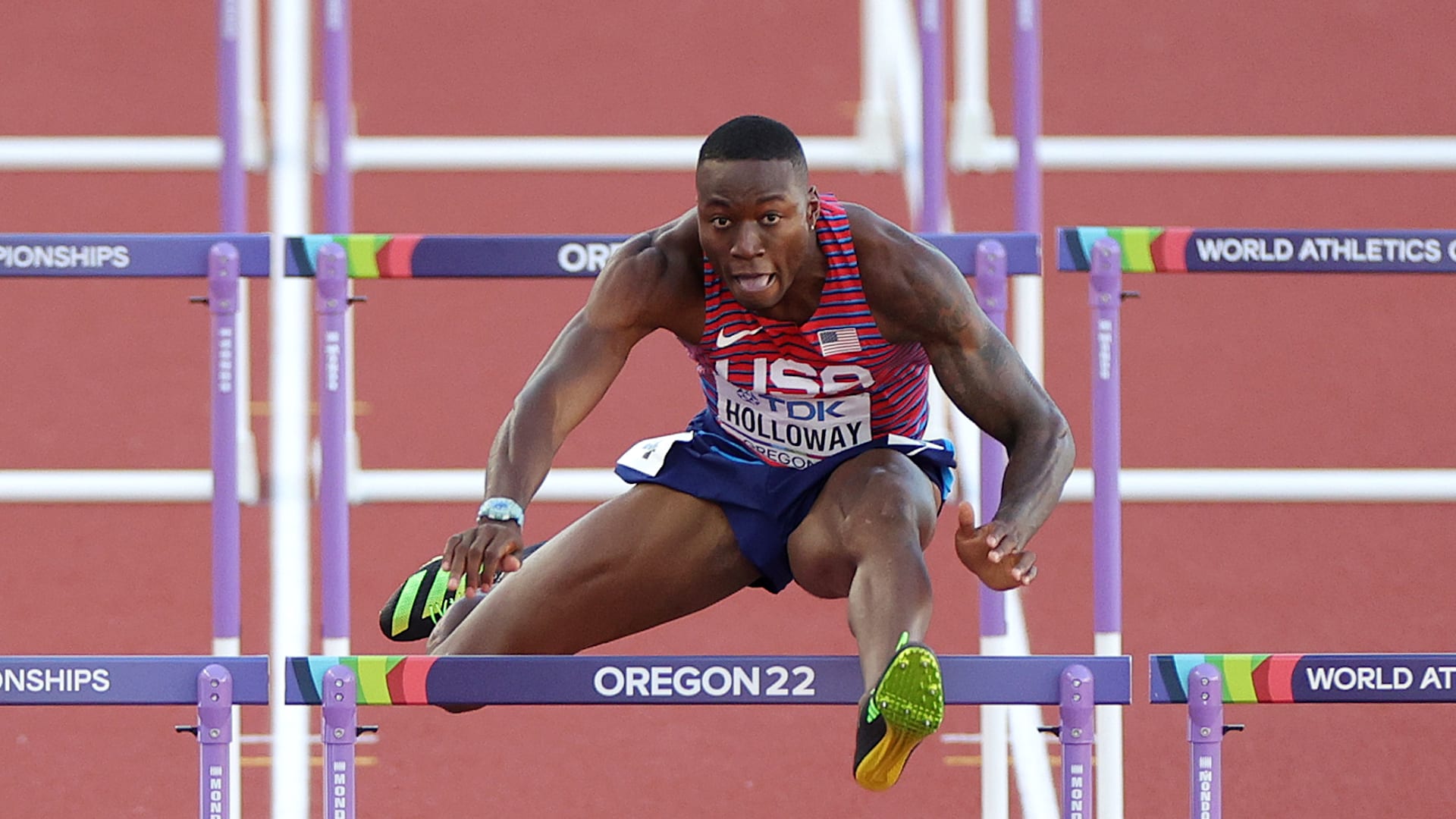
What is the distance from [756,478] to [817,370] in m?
0.20

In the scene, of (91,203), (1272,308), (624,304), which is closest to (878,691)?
(624,304)

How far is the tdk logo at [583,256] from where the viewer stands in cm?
360

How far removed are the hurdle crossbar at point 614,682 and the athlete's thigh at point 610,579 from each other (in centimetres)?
25

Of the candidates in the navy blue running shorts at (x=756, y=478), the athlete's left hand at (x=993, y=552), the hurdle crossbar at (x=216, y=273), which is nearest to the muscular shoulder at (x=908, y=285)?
the navy blue running shorts at (x=756, y=478)

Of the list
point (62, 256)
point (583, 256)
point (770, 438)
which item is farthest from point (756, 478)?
point (62, 256)

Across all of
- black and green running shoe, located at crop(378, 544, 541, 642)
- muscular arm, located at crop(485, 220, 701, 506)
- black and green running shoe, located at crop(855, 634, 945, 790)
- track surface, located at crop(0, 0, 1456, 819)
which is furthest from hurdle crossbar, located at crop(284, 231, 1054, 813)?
track surface, located at crop(0, 0, 1456, 819)

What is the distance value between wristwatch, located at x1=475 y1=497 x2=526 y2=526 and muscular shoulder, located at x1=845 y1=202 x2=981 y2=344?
1.98 ft

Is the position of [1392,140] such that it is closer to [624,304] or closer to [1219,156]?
[1219,156]

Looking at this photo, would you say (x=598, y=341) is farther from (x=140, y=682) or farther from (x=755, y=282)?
(x=140, y=682)

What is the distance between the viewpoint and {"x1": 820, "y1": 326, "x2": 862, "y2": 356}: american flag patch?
349cm

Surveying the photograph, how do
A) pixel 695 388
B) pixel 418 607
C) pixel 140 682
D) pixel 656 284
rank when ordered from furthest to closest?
pixel 695 388 < pixel 418 607 < pixel 656 284 < pixel 140 682

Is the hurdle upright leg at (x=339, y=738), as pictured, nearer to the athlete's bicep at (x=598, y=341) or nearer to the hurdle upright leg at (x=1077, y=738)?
the athlete's bicep at (x=598, y=341)

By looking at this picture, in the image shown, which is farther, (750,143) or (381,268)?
(381,268)

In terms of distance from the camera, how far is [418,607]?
385cm
